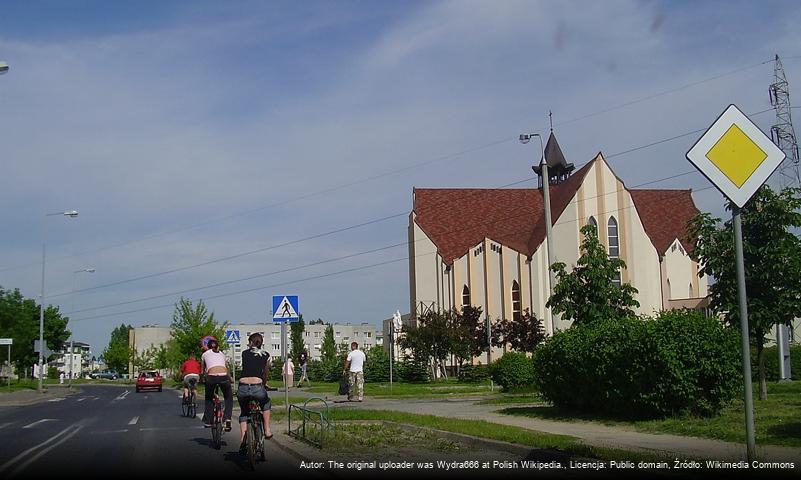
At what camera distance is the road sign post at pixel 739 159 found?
8445 millimetres

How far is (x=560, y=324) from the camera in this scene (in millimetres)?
55344

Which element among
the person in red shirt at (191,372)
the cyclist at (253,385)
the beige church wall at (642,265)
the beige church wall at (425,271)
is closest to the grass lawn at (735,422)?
the cyclist at (253,385)

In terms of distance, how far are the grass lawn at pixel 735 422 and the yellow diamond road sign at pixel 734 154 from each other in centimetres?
474

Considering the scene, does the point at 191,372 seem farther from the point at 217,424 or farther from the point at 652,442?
the point at 652,442

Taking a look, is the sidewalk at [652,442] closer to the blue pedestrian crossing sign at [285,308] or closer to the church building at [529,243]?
the blue pedestrian crossing sign at [285,308]

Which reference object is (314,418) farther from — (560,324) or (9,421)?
(560,324)

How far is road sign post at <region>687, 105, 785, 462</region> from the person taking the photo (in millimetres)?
8445

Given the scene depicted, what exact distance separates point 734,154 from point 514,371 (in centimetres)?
2285

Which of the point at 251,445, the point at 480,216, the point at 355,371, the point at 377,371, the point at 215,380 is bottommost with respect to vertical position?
the point at 377,371

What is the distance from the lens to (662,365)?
14875 mm

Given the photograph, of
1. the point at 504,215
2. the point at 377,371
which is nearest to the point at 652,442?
the point at 377,371

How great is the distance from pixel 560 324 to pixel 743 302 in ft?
156

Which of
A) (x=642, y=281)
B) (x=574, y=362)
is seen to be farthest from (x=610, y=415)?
(x=642, y=281)

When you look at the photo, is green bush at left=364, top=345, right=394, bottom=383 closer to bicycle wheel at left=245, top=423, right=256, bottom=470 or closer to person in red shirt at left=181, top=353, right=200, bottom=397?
person in red shirt at left=181, top=353, right=200, bottom=397
